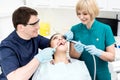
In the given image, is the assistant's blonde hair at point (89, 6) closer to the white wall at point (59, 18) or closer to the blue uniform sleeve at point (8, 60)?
the blue uniform sleeve at point (8, 60)

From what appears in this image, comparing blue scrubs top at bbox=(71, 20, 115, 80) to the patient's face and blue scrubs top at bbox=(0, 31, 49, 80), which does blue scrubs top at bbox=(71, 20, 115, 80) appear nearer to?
the patient's face

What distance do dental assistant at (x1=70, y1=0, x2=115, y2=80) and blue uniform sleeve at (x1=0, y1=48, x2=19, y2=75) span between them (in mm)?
507

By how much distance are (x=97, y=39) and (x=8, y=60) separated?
29.4 inches

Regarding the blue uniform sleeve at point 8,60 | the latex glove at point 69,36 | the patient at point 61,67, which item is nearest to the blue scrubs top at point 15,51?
the blue uniform sleeve at point 8,60

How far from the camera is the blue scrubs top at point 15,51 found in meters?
1.61

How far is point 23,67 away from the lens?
1.62 m

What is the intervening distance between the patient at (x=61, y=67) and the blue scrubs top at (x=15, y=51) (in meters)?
0.14

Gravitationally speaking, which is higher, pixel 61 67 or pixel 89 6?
pixel 89 6

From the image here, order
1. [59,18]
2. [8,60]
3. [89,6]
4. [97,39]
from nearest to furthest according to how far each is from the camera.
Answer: [8,60], [89,6], [97,39], [59,18]

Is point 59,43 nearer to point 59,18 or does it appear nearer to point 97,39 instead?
point 97,39

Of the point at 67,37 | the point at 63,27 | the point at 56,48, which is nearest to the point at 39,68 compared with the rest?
the point at 56,48

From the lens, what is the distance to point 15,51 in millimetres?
1697

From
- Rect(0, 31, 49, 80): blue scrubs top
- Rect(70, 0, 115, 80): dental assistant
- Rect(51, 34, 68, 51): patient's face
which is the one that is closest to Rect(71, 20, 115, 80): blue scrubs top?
Rect(70, 0, 115, 80): dental assistant

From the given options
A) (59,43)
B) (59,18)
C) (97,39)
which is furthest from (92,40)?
(59,18)
